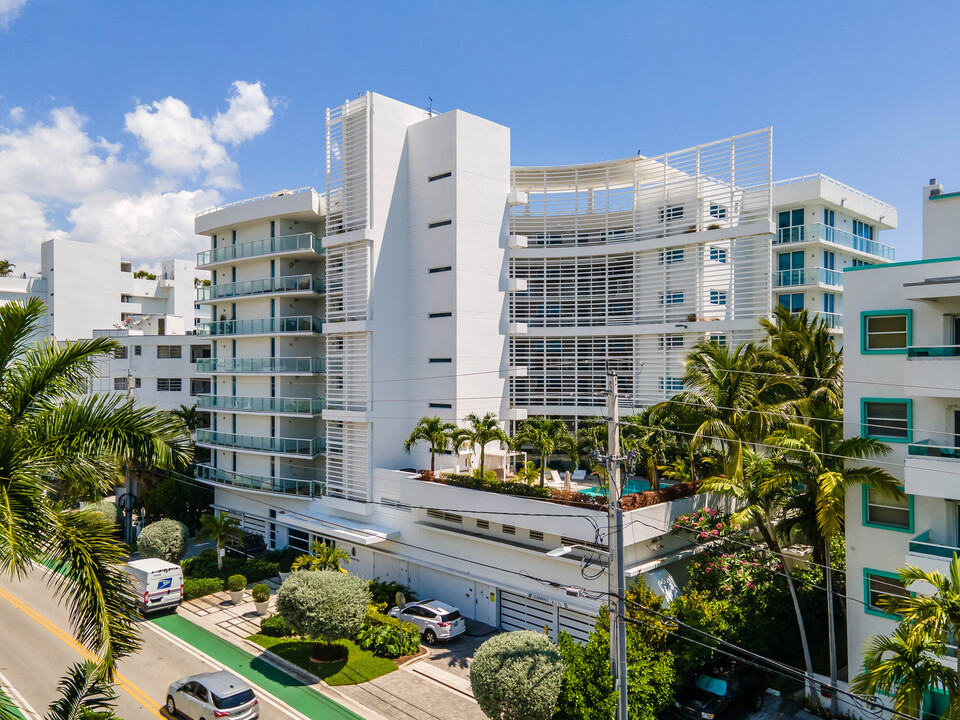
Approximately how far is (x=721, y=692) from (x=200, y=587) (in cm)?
2337

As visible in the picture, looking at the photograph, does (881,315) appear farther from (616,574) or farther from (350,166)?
(350,166)

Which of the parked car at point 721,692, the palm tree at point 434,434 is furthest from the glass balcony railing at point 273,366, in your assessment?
the parked car at point 721,692

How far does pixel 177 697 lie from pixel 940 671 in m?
20.1

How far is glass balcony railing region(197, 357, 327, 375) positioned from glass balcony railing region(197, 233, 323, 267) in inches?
245

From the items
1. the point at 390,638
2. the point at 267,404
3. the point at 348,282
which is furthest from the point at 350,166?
the point at 390,638

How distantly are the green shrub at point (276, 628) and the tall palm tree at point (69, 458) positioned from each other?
18234mm

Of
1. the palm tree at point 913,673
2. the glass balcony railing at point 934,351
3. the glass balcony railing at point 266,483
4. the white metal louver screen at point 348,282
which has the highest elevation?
the white metal louver screen at point 348,282

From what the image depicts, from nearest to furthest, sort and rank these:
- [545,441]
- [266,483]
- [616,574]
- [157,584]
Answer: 1. [616,574]
2. [545,441]
3. [157,584]
4. [266,483]

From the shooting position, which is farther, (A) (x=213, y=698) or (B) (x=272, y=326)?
(B) (x=272, y=326)

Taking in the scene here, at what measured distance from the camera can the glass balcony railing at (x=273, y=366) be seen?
1464 inches

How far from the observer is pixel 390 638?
80.9ft

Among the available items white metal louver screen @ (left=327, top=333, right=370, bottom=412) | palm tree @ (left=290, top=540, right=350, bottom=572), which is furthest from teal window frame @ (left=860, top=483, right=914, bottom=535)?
white metal louver screen @ (left=327, top=333, right=370, bottom=412)

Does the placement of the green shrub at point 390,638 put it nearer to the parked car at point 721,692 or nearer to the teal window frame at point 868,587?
the parked car at point 721,692

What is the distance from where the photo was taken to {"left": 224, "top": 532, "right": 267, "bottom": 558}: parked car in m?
35.0
